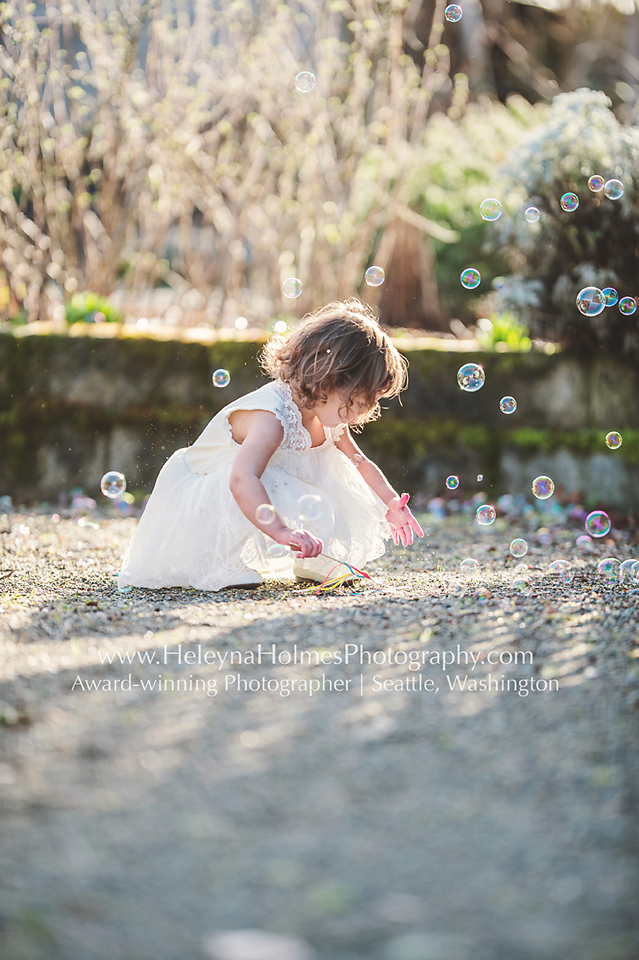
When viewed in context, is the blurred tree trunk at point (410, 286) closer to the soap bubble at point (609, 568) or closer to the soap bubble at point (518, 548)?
the soap bubble at point (518, 548)

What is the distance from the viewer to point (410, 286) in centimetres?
748

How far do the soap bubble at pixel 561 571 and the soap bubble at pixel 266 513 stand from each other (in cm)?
105

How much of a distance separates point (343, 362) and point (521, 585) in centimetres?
91

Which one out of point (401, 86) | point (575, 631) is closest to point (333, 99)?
point (401, 86)

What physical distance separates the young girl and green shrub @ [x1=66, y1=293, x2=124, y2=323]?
8.33 ft

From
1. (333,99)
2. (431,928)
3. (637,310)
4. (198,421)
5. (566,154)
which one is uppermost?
(333,99)

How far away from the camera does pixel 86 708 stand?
1.63m

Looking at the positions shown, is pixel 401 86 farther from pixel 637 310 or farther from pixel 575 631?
pixel 575 631

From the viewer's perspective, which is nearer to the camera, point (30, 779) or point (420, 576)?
point (30, 779)

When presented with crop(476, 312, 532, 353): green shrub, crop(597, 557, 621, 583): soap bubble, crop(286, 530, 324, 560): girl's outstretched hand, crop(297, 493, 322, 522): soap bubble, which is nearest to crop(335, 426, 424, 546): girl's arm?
crop(297, 493, 322, 522): soap bubble

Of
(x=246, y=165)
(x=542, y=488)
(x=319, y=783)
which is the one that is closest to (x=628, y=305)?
(x=542, y=488)

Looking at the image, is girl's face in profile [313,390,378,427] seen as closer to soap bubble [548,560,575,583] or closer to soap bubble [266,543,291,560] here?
soap bubble [266,543,291,560]

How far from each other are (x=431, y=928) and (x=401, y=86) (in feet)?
20.3

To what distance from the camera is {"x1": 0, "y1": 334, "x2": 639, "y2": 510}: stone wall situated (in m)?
4.66
